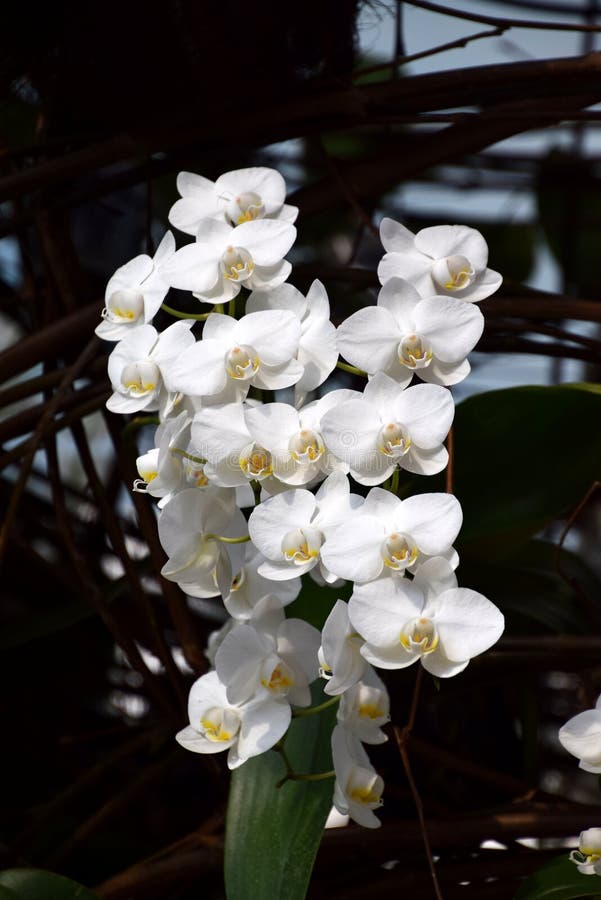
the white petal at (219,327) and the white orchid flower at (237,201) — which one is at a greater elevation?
the white orchid flower at (237,201)

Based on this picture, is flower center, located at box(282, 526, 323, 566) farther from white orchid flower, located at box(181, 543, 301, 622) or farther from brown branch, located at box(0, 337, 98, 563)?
brown branch, located at box(0, 337, 98, 563)

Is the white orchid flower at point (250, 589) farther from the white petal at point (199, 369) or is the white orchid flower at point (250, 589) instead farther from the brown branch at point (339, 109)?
the brown branch at point (339, 109)

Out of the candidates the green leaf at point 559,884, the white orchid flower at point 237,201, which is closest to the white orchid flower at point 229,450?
the white orchid flower at point 237,201

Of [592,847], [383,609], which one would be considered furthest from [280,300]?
[592,847]

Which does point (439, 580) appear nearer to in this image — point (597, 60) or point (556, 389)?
point (556, 389)

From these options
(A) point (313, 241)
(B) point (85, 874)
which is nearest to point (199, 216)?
(B) point (85, 874)

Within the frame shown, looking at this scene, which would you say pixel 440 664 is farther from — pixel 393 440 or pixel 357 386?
pixel 357 386
